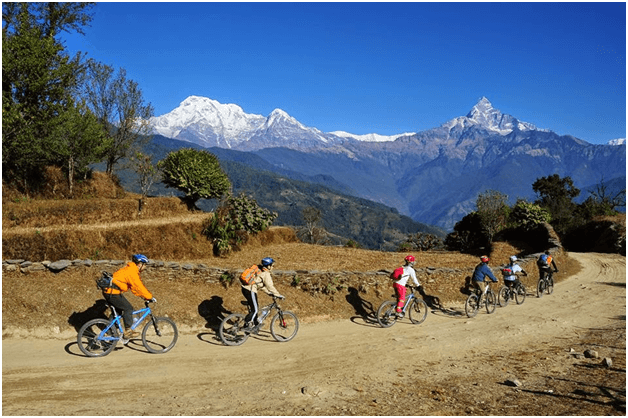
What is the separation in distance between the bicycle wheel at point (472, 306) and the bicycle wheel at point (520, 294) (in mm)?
2994

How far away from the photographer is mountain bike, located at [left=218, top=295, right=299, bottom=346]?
12516 millimetres

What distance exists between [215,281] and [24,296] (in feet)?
19.0

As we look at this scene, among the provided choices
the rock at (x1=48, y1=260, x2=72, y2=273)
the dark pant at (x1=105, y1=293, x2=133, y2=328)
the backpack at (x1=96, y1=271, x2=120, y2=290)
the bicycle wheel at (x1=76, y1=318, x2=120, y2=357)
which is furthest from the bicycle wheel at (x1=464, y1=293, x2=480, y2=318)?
the rock at (x1=48, y1=260, x2=72, y2=273)

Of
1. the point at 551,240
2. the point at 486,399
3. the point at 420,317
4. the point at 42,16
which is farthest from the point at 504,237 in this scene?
the point at 42,16

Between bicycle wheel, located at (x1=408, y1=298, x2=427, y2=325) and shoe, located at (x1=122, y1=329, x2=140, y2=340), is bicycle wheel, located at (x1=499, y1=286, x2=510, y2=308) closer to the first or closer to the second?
bicycle wheel, located at (x1=408, y1=298, x2=427, y2=325)

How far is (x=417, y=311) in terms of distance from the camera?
1565 cm

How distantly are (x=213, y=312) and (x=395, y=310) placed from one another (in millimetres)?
6058

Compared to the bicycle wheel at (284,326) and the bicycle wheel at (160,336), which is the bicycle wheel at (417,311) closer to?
the bicycle wheel at (284,326)

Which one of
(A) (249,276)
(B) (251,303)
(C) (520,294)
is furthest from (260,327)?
(C) (520,294)

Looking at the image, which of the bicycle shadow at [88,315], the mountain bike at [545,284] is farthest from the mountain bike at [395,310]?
the bicycle shadow at [88,315]

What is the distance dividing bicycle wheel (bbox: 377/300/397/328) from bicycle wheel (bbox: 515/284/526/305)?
6.84 metres

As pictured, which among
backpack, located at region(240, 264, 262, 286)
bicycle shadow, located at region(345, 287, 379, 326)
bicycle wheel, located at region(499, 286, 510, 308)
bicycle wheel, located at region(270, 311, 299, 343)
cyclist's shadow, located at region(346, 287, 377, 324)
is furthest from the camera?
bicycle wheel, located at region(499, 286, 510, 308)

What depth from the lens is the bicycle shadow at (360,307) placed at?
51.5 feet

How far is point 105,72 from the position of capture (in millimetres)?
39844
